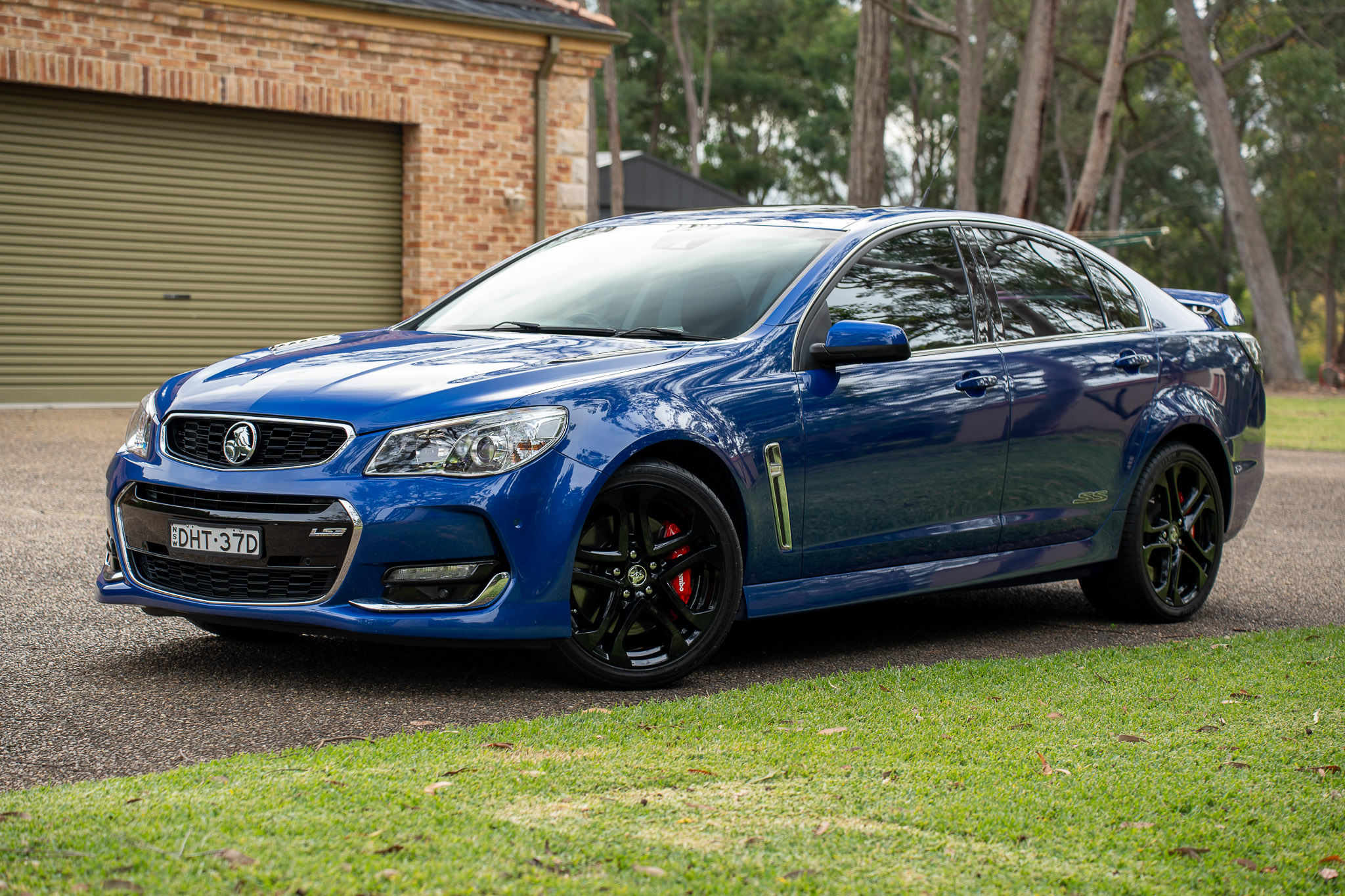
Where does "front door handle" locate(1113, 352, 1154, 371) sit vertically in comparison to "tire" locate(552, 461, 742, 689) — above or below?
above

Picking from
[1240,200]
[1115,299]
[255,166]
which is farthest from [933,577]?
[1240,200]

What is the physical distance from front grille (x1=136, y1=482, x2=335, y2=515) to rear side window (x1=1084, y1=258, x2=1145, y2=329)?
3.59 m

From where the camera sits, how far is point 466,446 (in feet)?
14.3

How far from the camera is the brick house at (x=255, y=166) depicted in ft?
47.4

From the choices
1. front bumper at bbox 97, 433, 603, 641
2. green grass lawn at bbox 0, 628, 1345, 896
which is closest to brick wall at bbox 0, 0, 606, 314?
front bumper at bbox 97, 433, 603, 641

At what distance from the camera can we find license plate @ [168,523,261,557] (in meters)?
4.38

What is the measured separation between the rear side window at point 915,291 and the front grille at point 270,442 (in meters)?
1.88

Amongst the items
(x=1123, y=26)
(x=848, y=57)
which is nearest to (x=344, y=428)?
(x=1123, y=26)

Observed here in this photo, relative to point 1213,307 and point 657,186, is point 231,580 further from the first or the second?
point 657,186

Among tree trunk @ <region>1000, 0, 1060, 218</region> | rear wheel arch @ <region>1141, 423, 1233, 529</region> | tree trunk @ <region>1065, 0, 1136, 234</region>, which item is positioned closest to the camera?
rear wheel arch @ <region>1141, 423, 1233, 529</region>

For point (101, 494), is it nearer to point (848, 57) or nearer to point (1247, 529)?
point (1247, 529)

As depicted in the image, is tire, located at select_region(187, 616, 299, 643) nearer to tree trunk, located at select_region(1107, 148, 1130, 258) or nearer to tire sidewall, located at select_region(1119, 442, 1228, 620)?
tire sidewall, located at select_region(1119, 442, 1228, 620)

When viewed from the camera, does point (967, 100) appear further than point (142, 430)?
Yes

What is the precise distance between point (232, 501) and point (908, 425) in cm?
233
